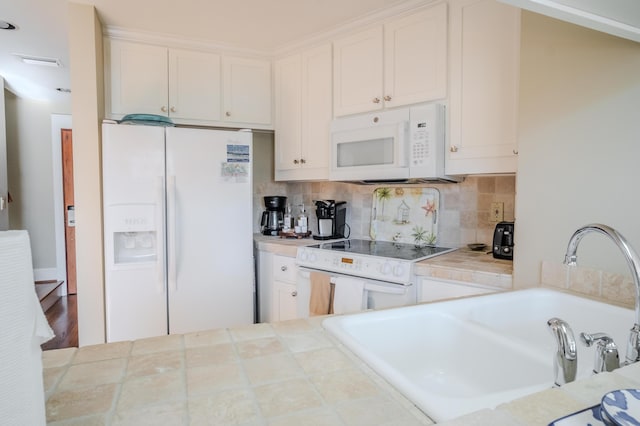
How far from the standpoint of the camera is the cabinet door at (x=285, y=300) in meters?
2.51

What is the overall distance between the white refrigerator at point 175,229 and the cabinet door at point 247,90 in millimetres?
420

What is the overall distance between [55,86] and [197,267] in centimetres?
300

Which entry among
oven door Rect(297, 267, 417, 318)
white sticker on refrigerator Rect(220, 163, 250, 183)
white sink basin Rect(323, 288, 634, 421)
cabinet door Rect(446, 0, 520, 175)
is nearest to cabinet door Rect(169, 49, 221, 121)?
white sticker on refrigerator Rect(220, 163, 250, 183)

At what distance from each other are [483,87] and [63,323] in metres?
4.13

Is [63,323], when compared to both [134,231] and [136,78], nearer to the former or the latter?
[134,231]

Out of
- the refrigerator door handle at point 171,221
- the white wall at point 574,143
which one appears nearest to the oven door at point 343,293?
the white wall at point 574,143

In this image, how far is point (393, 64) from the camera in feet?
7.42

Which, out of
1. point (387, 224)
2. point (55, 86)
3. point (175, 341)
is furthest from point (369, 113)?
point (55, 86)

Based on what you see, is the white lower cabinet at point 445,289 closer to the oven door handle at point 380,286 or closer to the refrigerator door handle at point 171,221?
the oven door handle at point 380,286

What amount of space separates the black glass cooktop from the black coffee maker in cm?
16

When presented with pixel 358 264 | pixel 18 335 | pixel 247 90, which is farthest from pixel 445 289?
pixel 247 90

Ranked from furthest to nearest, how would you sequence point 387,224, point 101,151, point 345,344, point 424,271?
point 387,224 → point 101,151 → point 424,271 → point 345,344

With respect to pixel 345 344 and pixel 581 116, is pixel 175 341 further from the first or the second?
pixel 581 116

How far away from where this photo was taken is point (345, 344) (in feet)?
2.97
